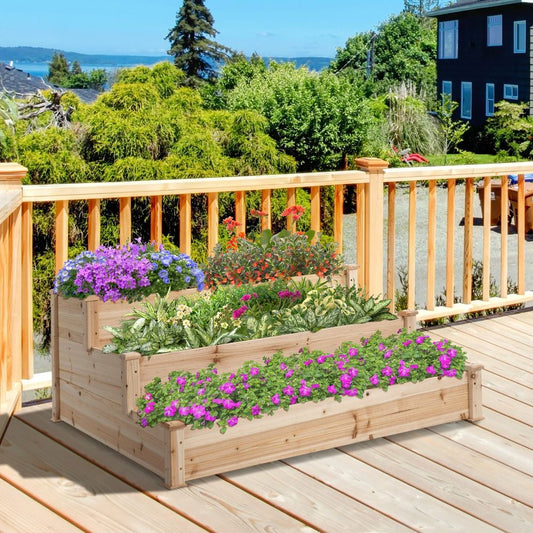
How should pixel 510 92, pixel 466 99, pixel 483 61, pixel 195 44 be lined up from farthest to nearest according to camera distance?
pixel 195 44, pixel 466 99, pixel 483 61, pixel 510 92

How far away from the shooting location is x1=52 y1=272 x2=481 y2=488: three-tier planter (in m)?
2.90

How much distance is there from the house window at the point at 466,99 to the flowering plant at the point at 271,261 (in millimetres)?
27716

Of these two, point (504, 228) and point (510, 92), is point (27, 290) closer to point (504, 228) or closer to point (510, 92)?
point (504, 228)

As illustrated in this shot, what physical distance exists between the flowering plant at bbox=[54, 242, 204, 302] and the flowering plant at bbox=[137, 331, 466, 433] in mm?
479

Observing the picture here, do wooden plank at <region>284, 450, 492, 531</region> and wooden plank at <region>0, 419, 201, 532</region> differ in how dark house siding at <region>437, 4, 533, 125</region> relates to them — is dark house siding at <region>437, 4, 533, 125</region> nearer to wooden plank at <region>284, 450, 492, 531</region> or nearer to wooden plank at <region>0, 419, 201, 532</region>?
wooden plank at <region>284, 450, 492, 531</region>

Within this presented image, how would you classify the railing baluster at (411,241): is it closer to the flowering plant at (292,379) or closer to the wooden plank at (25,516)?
the flowering plant at (292,379)

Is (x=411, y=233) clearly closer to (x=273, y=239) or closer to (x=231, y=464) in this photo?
(x=273, y=239)

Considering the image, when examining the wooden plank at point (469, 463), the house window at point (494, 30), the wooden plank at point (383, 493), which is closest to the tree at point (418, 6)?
the house window at point (494, 30)

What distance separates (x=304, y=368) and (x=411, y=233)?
1.89m

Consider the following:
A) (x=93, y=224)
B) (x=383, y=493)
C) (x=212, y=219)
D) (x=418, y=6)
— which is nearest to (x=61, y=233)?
(x=93, y=224)

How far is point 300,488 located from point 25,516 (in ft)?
2.72

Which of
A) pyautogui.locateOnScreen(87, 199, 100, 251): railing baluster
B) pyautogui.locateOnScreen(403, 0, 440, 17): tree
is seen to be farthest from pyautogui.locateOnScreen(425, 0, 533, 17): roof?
pyautogui.locateOnScreen(403, 0, 440, 17): tree

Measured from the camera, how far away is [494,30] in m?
29.6

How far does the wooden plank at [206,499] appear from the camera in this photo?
262 centimetres
